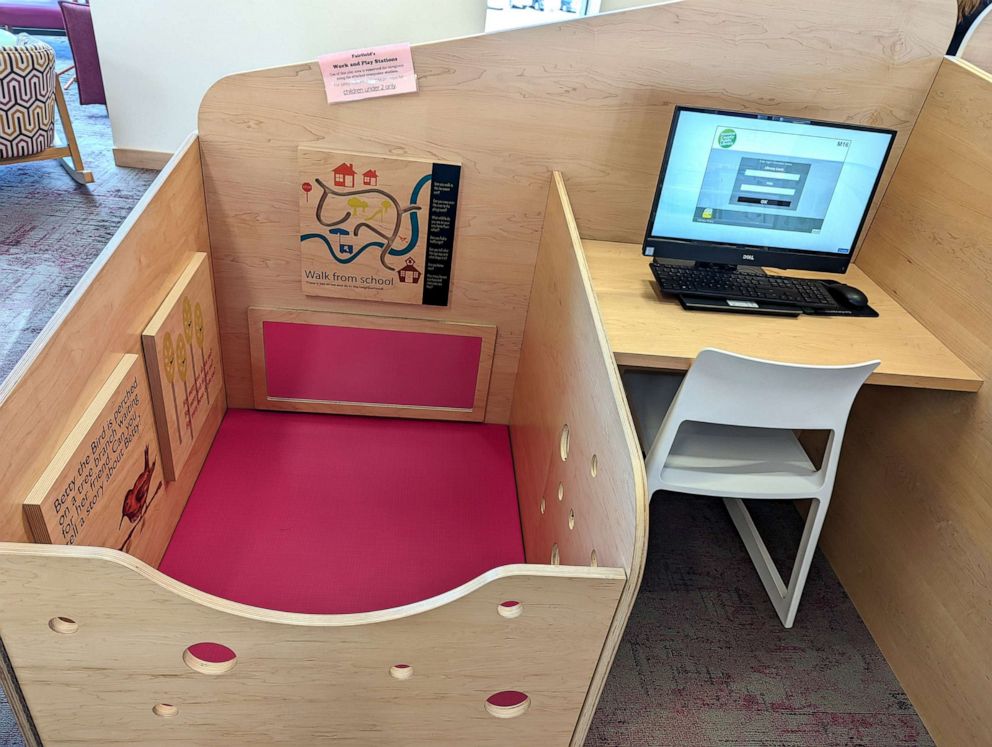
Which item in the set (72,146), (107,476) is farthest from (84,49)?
(107,476)

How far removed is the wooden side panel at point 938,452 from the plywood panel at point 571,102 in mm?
156

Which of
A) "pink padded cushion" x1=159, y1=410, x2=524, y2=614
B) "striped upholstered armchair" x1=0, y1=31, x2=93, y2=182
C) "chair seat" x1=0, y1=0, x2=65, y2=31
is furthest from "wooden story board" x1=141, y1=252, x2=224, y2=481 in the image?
"chair seat" x1=0, y1=0, x2=65, y2=31

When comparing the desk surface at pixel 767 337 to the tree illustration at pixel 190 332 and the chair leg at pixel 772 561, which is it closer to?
the chair leg at pixel 772 561

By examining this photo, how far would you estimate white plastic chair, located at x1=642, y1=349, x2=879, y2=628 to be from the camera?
1387mm

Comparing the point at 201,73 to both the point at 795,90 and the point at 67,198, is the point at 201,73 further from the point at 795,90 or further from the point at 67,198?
the point at 795,90

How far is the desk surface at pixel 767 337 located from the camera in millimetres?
1511

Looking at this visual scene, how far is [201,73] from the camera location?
3.54m

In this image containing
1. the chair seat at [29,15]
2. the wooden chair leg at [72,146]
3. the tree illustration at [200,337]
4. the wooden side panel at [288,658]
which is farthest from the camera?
the chair seat at [29,15]

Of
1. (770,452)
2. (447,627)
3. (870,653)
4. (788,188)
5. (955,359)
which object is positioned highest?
(788,188)

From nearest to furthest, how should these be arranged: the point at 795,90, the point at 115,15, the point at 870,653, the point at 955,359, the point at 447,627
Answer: the point at 447,627, the point at 955,359, the point at 795,90, the point at 870,653, the point at 115,15

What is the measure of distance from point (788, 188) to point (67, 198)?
Answer: 318 cm

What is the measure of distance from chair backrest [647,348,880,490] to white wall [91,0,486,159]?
262cm

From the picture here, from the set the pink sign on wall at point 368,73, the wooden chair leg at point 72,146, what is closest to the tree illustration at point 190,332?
the pink sign on wall at point 368,73

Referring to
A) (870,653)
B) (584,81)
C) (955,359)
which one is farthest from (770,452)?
(584,81)
